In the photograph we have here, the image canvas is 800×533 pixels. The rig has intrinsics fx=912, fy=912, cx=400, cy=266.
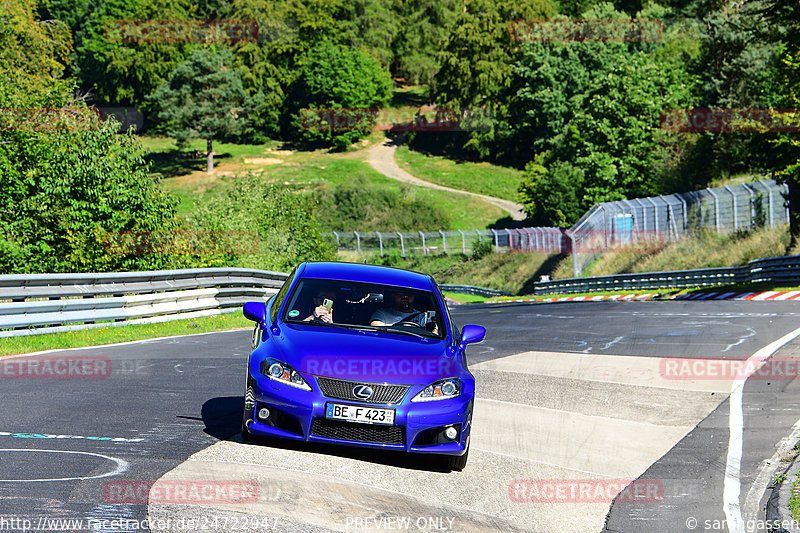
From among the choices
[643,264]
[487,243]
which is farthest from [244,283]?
[487,243]

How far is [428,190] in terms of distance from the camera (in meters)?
88.0

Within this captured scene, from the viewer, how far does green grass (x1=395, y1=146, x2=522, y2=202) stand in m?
93.2

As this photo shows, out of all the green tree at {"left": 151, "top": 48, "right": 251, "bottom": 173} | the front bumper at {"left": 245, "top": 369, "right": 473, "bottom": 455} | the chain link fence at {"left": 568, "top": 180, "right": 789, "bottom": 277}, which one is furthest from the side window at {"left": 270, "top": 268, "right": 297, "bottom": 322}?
the green tree at {"left": 151, "top": 48, "right": 251, "bottom": 173}

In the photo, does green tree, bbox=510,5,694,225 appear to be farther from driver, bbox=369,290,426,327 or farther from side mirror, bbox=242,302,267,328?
side mirror, bbox=242,302,267,328

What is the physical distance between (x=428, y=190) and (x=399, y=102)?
3797 cm

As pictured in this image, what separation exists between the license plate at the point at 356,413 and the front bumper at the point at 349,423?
30 mm

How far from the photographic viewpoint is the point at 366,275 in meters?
8.70

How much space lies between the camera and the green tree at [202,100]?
95.8 metres

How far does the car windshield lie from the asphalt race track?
1.12 metres

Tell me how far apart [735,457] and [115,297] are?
512 inches

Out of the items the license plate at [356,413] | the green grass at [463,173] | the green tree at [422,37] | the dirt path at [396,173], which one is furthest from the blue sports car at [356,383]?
the green tree at [422,37]

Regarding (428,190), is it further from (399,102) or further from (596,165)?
(399,102)

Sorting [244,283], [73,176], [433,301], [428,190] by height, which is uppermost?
[433,301]

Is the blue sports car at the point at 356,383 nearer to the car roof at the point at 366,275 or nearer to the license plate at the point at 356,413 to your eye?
the license plate at the point at 356,413
